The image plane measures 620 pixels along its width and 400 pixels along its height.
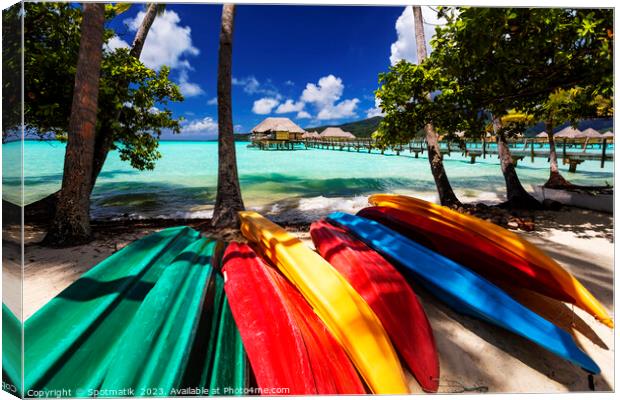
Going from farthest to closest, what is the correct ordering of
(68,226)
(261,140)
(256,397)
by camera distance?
(261,140)
(68,226)
(256,397)

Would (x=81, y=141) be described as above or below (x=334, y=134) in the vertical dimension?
below

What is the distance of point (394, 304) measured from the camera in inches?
75.2

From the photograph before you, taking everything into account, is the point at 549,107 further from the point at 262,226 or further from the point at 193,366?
the point at 193,366

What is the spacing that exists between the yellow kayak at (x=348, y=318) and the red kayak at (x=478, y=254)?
4.95 ft

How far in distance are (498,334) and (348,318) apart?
51.8 inches

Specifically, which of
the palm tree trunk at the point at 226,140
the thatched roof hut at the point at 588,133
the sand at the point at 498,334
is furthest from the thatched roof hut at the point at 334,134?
the sand at the point at 498,334

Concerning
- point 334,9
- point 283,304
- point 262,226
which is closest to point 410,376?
point 283,304

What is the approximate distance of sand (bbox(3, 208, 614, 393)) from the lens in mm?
1669

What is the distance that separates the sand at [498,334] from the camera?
1669mm

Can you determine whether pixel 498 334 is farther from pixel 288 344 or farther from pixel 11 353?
pixel 11 353

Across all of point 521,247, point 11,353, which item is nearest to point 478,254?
point 521,247

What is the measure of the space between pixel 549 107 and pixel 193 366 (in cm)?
619

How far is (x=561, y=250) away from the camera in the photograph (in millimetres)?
3271

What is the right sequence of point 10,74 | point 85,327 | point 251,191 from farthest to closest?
point 251,191 → point 10,74 → point 85,327
